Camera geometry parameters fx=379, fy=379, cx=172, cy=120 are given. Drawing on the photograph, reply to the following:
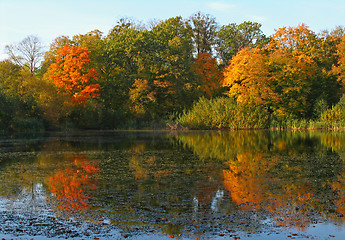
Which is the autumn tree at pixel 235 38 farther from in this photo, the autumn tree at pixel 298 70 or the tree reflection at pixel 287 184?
the tree reflection at pixel 287 184

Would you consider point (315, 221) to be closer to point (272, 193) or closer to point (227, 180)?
point (272, 193)

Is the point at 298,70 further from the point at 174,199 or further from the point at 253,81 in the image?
the point at 174,199

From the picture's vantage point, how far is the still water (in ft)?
18.1

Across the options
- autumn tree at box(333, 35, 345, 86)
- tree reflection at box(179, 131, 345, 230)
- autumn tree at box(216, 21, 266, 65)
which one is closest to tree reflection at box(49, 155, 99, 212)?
tree reflection at box(179, 131, 345, 230)

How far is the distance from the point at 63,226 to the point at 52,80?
1331 inches

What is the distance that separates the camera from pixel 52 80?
37.5 m

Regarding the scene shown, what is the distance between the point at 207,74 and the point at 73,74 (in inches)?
678

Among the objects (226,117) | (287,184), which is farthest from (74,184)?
(226,117)

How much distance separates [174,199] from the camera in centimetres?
732

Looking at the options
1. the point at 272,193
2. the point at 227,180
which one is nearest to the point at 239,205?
the point at 272,193

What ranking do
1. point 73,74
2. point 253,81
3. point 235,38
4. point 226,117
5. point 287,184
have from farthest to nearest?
point 235,38
point 253,81
point 226,117
point 73,74
point 287,184

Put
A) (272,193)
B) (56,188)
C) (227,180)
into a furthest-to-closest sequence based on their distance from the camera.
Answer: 1. (227,180)
2. (56,188)
3. (272,193)

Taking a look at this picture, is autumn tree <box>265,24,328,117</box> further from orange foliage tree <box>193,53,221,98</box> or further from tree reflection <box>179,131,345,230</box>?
tree reflection <box>179,131,345,230</box>

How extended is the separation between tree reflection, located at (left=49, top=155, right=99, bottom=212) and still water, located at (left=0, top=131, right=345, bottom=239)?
0.02 metres
